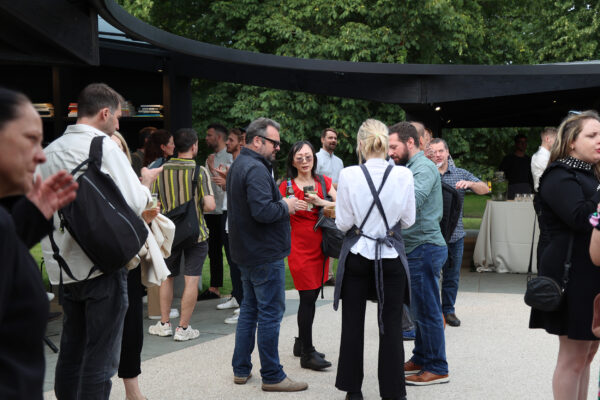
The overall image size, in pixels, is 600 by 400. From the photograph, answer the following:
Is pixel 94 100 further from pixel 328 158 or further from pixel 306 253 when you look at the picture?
pixel 328 158

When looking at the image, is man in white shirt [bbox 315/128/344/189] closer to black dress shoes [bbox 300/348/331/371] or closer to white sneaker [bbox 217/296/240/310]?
white sneaker [bbox 217/296/240/310]

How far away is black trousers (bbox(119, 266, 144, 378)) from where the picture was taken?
4.28 meters

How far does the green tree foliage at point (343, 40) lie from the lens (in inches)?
812

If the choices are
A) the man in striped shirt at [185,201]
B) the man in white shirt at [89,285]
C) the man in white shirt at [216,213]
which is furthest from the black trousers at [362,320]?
the man in white shirt at [216,213]

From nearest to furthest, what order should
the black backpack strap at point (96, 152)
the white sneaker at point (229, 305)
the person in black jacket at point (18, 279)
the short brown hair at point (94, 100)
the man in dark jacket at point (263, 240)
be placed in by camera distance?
the person in black jacket at point (18, 279) → the black backpack strap at point (96, 152) → the short brown hair at point (94, 100) → the man in dark jacket at point (263, 240) → the white sneaker at point (229, 305)

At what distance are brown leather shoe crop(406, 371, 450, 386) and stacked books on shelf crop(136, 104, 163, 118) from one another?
5.49 m

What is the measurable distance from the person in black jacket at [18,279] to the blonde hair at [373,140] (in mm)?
2894

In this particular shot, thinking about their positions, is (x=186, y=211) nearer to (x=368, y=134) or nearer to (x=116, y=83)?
(x=368, y=134)

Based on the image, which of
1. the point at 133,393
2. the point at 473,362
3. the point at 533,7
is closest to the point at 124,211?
the point at 133,393

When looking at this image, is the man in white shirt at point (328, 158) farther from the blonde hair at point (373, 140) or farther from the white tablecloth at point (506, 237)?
the blonde hair at point (373, 140)

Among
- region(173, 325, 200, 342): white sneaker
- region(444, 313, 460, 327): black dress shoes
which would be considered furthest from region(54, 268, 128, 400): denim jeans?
region(444, 313, 460, 327): black dress shoes

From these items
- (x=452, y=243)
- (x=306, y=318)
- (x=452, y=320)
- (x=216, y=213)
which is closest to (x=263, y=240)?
(x=306, y=318)

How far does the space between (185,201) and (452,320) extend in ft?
9.80

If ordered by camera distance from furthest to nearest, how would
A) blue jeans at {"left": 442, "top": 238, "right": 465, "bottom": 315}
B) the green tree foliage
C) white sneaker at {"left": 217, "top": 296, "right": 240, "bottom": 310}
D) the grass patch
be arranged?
the grass patch < the green tree foliage < white sneaker at {"left": 217, "top": 296, "right": 240, "bottom": 310} < blue jeans at {"left": 442, "top": 238, "right": 465, "bottom": 315}
